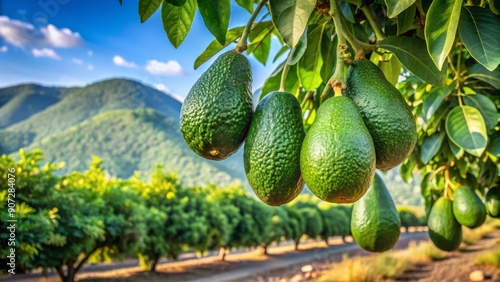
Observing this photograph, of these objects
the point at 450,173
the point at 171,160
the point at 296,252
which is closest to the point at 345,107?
the point at 450,173

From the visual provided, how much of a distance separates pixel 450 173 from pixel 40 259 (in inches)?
225

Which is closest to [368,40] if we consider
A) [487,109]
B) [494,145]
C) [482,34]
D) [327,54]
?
[327,54]

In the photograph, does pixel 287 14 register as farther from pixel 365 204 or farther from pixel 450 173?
pixel 450 173

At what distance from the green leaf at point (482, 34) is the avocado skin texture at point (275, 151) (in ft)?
1.15

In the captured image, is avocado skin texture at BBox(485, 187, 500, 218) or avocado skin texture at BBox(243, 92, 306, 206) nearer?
avocado skin texture at BBox(243, 92, 306, 206)

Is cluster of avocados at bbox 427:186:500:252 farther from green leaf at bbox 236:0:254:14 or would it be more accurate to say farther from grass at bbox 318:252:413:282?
grass at bbox 318:252:413:282

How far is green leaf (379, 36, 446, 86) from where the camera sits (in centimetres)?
81

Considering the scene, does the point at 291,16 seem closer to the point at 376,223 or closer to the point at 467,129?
the point at 376,223

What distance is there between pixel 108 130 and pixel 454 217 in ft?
151

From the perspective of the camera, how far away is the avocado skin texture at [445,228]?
163 cm

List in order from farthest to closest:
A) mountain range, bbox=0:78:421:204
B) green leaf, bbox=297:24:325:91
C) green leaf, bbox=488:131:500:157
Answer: mountain range, bbox=0:78:421:204 → green leaf, bbox=488:131:500:157 → green leaf, bbox=297:24:325:91

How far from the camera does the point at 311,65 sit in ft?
3.77

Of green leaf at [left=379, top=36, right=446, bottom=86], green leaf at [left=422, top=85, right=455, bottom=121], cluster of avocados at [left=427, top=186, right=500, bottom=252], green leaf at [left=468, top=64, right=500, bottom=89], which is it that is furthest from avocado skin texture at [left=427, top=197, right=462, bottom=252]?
green leaf at [left=379, top=36, right=446, bottom=86]

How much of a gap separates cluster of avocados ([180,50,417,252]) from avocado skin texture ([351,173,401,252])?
1.50ft
